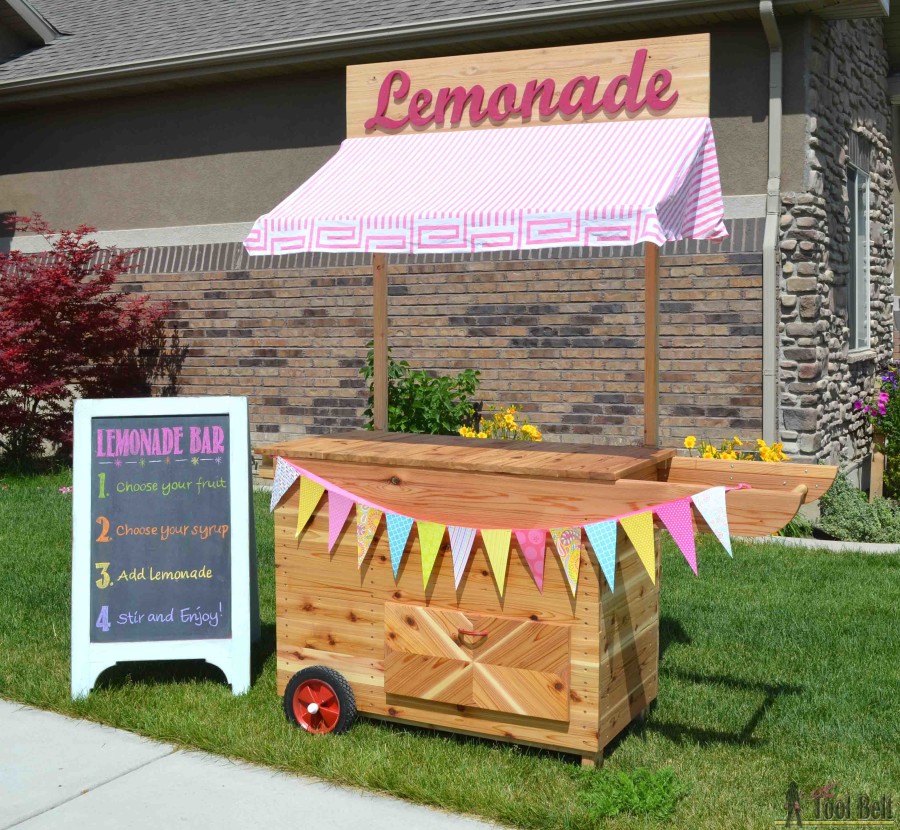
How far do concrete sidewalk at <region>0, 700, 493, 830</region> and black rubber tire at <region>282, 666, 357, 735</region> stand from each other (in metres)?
0.40

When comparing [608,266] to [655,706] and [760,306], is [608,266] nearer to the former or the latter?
[760,306]

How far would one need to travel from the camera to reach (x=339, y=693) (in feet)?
14.9

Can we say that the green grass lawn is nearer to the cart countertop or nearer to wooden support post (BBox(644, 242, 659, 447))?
the cart countertop

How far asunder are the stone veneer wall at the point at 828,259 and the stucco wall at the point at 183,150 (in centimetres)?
69

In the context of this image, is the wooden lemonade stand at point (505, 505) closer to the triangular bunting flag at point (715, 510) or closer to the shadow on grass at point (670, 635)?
the triangular bunting flag at point (715, 510)

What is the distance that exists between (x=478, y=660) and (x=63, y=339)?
26.7 ft

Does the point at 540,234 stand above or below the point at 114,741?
above

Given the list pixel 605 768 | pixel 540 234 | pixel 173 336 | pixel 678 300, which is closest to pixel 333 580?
pixel 605 768

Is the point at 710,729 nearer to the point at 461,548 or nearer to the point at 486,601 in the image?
A: the point at 486,601

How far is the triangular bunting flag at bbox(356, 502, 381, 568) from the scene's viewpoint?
447 cm

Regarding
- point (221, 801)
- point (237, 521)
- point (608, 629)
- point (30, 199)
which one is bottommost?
point (221, 801)

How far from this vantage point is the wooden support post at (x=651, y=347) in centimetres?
484

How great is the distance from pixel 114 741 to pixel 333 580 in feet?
3.84

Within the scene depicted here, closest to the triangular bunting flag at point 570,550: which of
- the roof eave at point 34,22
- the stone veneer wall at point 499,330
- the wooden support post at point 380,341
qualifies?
the wooden support post at point 380,341
